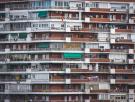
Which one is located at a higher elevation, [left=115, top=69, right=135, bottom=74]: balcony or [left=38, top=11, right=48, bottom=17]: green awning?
[left=38, top=11, right=48, bottom=17]: green awning

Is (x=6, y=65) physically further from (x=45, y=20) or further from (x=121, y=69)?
(x=121, y=69)

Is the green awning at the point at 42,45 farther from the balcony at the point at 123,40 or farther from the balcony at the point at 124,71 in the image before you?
the balcony at the point at 124,71

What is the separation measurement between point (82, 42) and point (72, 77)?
14.5ft

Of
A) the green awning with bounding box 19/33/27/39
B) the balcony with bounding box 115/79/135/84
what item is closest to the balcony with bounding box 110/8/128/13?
the balcony with bounding box 115/79/135/84

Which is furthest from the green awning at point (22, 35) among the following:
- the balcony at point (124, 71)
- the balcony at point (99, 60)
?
the balcony at point (124, 71)

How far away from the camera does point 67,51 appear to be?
74.8 m

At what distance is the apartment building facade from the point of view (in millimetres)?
74750

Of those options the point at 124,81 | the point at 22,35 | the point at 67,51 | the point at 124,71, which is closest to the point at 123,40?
the point at 124,71

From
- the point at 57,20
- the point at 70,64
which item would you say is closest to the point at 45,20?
the point at 57,20

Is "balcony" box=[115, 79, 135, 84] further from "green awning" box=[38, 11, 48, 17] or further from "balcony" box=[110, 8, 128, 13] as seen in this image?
"green awning" box=[38, 11, 48, 17]

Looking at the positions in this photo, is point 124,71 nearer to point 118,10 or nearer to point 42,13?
point 118,10

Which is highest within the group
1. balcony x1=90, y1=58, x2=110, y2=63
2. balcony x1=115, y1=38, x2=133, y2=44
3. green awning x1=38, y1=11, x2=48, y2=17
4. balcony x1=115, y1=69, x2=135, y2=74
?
green awning x1=38, y1=11, x2=48, y2=17

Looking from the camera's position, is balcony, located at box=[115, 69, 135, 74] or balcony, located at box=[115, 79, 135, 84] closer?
balcony, located at box=[115, 79, 135, 84]

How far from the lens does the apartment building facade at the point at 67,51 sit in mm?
74750
